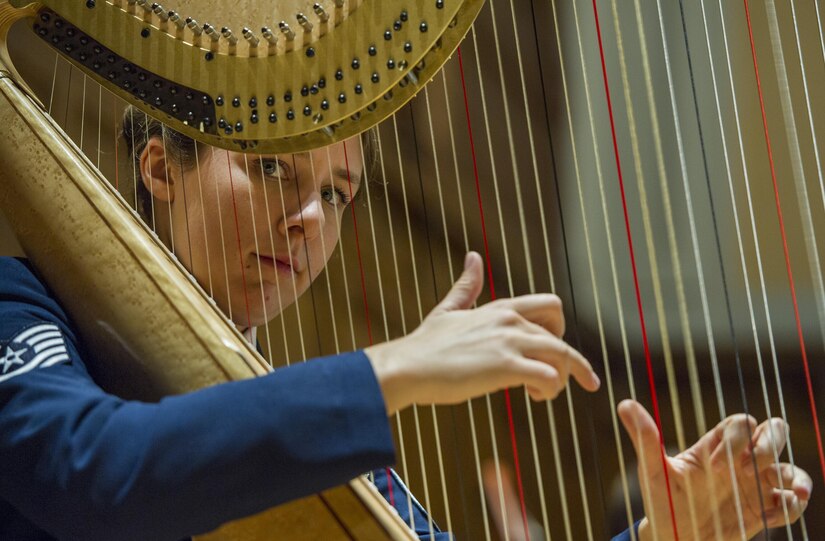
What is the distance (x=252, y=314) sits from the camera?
1421 mm

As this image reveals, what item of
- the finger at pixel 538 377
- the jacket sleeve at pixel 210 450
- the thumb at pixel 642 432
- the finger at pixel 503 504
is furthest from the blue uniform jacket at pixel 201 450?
the thumb at pixel 642 432

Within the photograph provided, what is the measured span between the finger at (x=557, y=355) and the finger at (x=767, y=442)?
489 mm

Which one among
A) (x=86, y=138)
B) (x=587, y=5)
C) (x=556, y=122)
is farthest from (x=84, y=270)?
(x=587, y=5)

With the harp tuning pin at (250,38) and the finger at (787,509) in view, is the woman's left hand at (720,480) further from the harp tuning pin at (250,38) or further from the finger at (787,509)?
the harp tuning pin at (250,38)

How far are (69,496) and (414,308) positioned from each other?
199 centimetres

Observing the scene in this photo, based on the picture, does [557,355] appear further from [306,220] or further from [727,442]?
[306,220]

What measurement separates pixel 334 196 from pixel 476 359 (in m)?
0.69

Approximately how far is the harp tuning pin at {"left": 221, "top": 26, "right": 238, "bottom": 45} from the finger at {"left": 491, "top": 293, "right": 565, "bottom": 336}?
1.77ft

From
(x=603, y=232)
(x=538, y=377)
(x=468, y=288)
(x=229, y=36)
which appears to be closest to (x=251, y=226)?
(x=229, y=36)

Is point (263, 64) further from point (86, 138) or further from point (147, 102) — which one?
point (86, 138)

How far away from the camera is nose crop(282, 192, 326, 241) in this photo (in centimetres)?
139

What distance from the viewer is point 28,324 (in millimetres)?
1031

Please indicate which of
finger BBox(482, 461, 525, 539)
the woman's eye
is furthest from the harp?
the woman's eye

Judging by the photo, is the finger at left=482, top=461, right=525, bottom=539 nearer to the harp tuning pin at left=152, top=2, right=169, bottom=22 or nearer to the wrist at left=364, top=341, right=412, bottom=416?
the wrist at left=364, top=341, right=412, bottom=416
